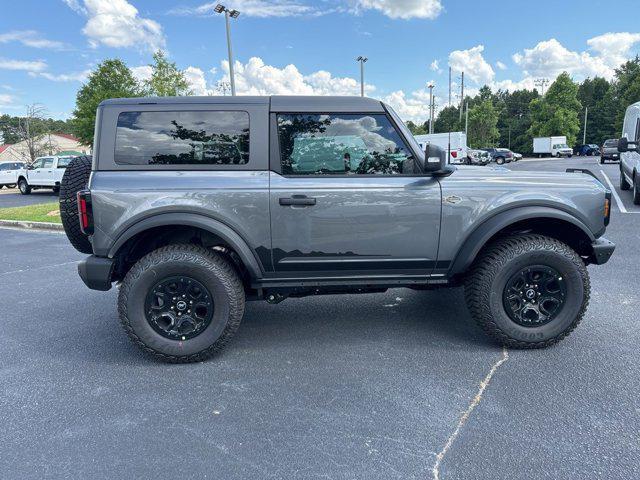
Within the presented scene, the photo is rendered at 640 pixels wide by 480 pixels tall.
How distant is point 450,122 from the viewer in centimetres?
9125

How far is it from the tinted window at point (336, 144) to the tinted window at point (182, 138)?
0.34 meters

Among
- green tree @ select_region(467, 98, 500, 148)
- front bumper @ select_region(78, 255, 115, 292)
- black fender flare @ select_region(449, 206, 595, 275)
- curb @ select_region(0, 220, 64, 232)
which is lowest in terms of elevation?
curb @ select_region(0, 220, 64, 232)

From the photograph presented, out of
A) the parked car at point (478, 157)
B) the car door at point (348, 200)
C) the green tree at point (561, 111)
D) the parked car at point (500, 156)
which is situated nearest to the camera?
the car door at point (348, 200)

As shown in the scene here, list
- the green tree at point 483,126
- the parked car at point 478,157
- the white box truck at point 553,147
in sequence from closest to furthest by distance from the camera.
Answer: the parked car at point 478,157
the white box truck at point 553,147
the green tree at point 483,126

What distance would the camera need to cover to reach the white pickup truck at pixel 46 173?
1981 cm

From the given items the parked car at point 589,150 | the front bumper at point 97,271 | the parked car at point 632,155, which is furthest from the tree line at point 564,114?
the front bumper at point 97,271

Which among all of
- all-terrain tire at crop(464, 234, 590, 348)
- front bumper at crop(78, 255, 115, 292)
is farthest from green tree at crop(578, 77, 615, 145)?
front bumper at crop(78, 255, 115, 292)

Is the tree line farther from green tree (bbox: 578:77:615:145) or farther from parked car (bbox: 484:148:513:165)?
parked car (bbox: 484:148:513:165)

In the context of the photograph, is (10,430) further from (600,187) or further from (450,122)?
(450,122)

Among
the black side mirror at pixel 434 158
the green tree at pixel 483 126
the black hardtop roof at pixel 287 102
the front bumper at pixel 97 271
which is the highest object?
the green tree at pixel 483 126

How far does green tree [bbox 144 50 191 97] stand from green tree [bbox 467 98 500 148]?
4916 cm

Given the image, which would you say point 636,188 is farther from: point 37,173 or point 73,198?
point 37,173

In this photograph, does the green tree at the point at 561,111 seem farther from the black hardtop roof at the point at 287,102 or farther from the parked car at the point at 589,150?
the black hardtop roof at the point at 287,102

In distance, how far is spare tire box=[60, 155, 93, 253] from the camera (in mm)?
3711
